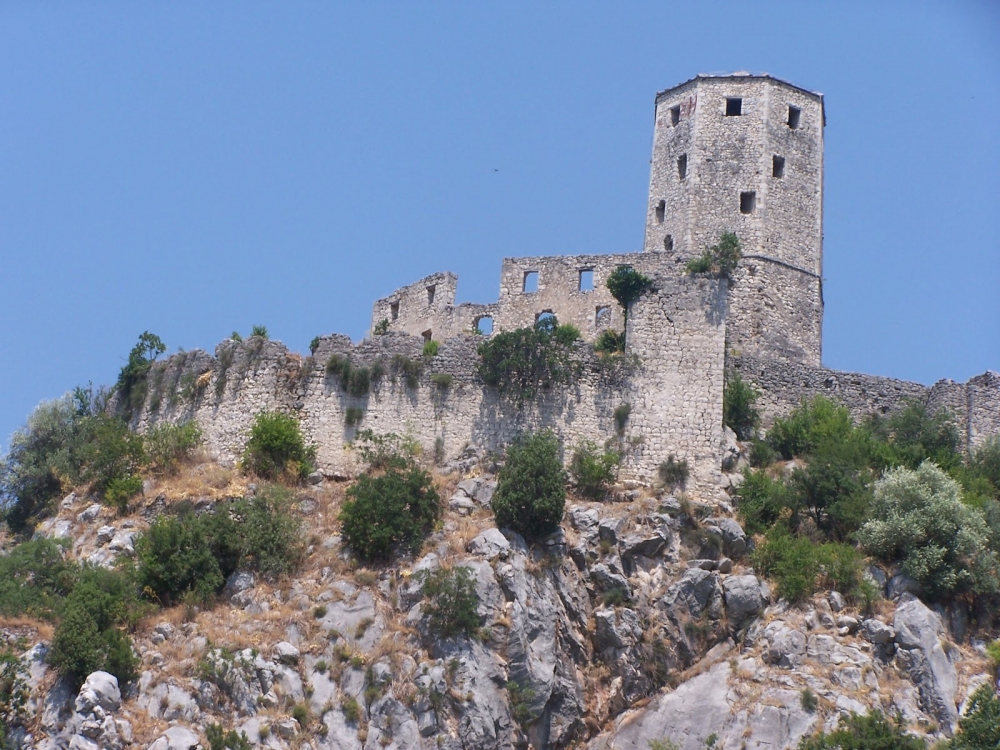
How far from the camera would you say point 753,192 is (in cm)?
4256

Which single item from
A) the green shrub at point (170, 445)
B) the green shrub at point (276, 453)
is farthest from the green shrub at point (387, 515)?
the green shrub at point (170, 445)

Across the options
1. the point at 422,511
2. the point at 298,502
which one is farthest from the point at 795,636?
the point at 298,502

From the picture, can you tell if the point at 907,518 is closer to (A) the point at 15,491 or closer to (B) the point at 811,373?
(B) the point at 811,373

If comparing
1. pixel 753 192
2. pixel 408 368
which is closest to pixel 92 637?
pixel 408 368

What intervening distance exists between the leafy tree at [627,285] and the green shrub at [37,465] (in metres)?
12.6

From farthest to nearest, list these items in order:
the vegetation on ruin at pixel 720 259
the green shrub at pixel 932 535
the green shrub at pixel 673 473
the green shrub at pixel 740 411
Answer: the vegetation on ruin at pixel 720 259 → the green shrub at pixel 740 411 → the green shrub at pixel 673 473 → the green shrub at pixel 932 535

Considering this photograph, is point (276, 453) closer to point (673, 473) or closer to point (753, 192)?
point (673, 473)

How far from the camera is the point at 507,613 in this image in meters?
30.3

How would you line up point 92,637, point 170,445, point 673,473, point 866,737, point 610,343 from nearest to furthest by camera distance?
1. point 866,737
2. point 92,637
3. point 673,473
4. point 170,445
5. point 610,343

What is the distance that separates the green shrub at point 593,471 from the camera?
111 feet

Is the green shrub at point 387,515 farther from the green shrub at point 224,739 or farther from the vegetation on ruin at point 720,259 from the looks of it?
the vegetation on ruin at point 720,259

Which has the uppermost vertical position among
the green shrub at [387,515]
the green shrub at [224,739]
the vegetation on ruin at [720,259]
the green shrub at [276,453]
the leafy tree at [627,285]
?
the vegetation on ruin at [720,259]

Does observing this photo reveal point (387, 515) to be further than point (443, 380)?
No

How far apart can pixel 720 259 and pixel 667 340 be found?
13.2 feet
